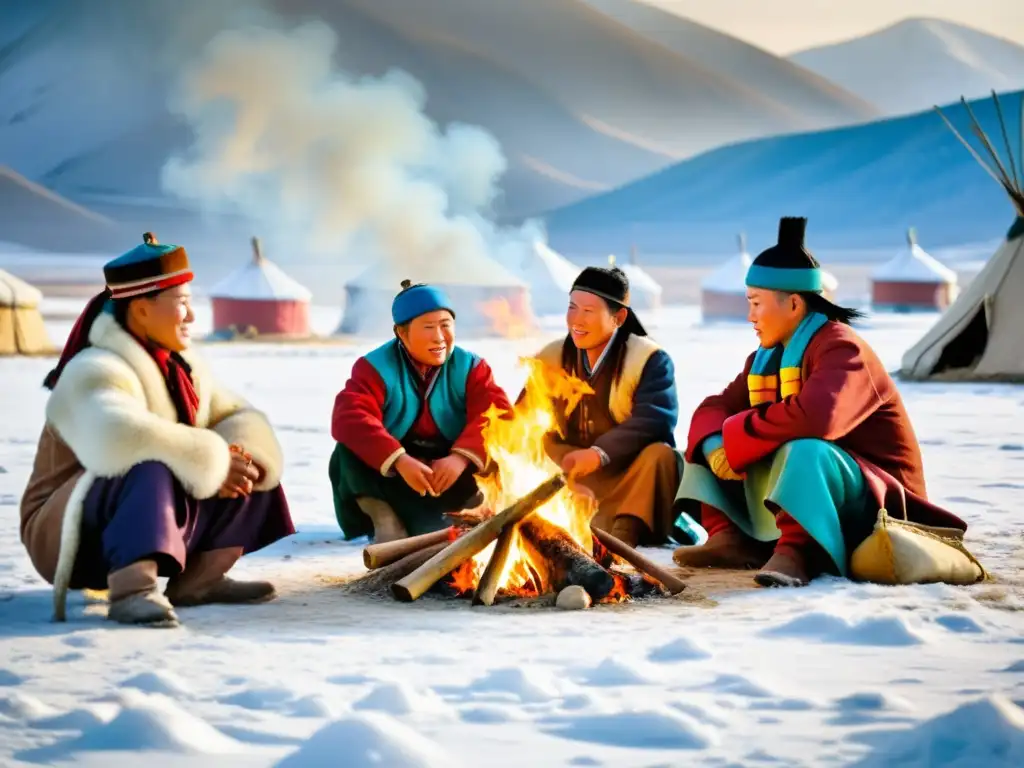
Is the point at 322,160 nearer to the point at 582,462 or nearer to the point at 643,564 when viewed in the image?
the point at 582,462

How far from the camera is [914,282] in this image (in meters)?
24.3

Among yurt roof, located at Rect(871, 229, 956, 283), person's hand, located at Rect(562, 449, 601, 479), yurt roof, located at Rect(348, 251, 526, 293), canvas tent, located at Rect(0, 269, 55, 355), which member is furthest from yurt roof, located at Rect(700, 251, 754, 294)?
person's hand, located at Rect(562, 449, 601, 479)

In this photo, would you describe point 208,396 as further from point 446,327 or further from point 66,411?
point 446,327

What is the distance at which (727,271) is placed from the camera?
23.5m

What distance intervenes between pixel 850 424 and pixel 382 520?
1552 millimetres

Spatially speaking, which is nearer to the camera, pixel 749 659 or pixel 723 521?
pixel 749 659

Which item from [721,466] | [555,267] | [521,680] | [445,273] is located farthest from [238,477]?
[555,267]

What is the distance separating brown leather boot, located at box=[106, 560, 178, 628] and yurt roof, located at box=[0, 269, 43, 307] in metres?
12.1

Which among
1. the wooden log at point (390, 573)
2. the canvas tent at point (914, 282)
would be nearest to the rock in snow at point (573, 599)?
the wooden log at point (390, 573)

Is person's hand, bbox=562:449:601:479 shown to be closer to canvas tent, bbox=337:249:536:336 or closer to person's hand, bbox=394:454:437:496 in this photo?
person's hand, bbox=394:454:437:496

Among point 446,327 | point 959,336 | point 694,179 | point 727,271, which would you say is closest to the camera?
point 446,327

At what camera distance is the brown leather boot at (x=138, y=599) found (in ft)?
11.0

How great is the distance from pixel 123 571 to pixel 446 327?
142 cm

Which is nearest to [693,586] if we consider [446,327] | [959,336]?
[446,327]
